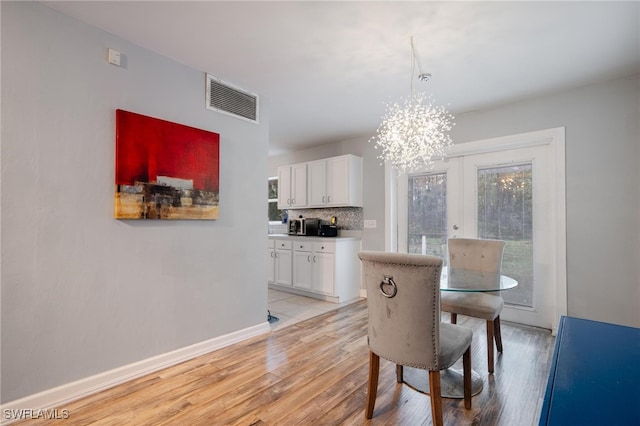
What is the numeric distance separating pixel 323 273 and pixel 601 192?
3.10m

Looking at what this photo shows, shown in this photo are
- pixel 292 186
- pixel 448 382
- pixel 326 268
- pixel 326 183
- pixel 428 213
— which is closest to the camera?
pixel 448 382

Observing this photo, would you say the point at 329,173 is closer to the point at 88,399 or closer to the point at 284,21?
the point at 284,21

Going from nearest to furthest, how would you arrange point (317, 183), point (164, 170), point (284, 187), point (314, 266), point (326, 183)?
point (164, 170) → point (314, 266) → point (326, 183) → point (317, 183) → point (284, 187)

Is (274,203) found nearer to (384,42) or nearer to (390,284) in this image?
(384,42)

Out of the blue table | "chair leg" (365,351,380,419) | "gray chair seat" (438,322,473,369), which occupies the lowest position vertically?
"chair leg" (365,351,380,419)

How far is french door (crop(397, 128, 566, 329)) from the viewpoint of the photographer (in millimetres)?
3184

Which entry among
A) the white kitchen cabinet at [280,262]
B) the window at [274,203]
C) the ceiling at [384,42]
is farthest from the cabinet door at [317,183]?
the ceiling at [384,42]

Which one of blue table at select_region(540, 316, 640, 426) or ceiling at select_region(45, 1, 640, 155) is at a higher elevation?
ceiling at select_region(45, 1, 640, 155)

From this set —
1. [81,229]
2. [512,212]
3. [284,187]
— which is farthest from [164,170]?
[512,212]

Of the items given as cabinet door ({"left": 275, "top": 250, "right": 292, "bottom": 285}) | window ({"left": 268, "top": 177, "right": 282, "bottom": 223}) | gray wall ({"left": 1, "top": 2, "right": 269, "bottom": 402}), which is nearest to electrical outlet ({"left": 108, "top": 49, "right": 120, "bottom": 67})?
gray wall ({"left": 1, "top": 2, "right": 269, "bottom": 402})

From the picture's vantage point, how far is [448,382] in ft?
6.97

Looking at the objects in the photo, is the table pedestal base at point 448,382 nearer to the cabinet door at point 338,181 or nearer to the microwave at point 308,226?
the cabinet door at point 338,181

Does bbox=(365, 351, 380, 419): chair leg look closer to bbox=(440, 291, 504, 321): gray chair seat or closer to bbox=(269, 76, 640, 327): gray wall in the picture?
bbox=(440, 291, 504, 321): gray chair seat

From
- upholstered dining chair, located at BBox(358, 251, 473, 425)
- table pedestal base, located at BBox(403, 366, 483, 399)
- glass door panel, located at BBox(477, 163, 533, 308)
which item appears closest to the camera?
upholstered dining chair, located at BBox(358, 251, 473, 425)
